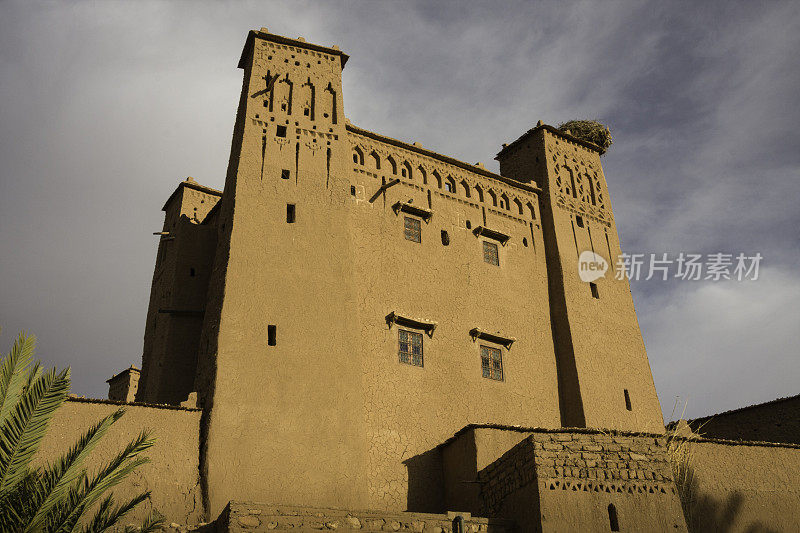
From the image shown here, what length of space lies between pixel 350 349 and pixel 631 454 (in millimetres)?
5711

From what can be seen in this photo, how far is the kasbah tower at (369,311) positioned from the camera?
14289 mm

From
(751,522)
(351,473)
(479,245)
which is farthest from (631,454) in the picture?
(479,245)

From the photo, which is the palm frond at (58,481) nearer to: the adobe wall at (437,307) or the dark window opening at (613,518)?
the adobe wall at (437,307)

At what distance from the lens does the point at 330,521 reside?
11.9 meters

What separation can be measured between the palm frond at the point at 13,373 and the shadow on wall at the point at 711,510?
11746mm

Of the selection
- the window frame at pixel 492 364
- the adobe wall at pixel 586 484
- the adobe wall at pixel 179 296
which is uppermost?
the adobe wall at pixel 179 296

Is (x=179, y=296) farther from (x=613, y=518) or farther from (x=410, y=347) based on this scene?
(x=613, y=518)

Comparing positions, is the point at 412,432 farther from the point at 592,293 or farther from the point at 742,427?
the point at 742,427

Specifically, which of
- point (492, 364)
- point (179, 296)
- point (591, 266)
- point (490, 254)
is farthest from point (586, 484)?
point (179, 296)

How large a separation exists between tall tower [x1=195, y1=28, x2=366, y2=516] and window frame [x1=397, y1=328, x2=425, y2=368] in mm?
1522

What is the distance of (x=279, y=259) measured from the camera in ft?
52.3

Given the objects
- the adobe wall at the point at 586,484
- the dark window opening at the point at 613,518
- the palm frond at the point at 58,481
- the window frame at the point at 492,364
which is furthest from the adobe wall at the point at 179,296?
the dark window opening at the point at 613,518

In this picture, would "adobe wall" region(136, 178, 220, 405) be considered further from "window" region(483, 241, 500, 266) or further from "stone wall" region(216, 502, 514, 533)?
"window" region(483, 241, 500, 266)

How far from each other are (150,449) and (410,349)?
605 cm
